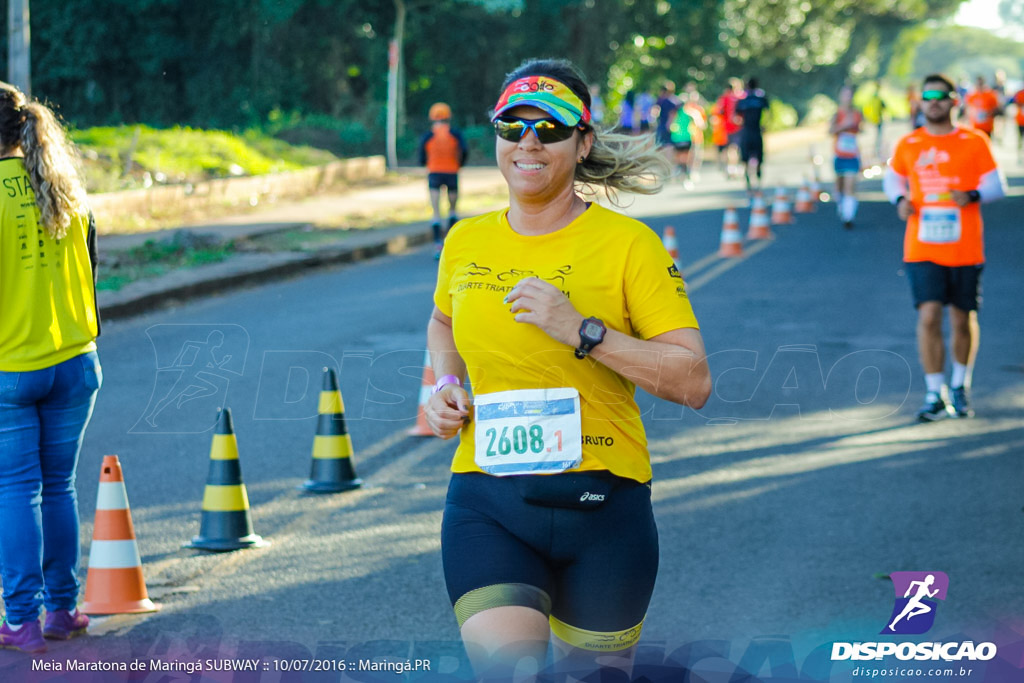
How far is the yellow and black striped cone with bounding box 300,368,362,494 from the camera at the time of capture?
7.30m

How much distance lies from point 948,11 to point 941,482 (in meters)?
83.6

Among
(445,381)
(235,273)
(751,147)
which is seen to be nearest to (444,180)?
(235,273)

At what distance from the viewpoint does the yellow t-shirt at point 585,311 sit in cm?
327

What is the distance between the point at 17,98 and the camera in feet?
16.0

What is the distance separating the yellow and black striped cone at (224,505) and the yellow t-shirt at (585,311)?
3.15 metres

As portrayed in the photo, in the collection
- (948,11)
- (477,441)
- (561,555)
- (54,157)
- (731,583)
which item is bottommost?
(731,583)

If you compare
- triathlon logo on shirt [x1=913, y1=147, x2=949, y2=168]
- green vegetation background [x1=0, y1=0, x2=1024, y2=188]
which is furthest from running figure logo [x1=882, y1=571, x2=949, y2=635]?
green vegetation background [x1=0, y1=0, x2=1024, y2=188]

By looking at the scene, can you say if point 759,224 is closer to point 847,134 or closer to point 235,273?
point 847,134

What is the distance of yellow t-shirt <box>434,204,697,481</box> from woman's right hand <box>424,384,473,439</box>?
0.04m

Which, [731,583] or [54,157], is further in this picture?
[731,583]

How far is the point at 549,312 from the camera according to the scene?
→ 124 inches

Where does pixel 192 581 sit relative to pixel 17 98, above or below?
below

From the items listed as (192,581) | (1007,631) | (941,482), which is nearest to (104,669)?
(192,581)

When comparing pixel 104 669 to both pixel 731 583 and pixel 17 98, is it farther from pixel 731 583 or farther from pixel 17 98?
pixel 731 583
